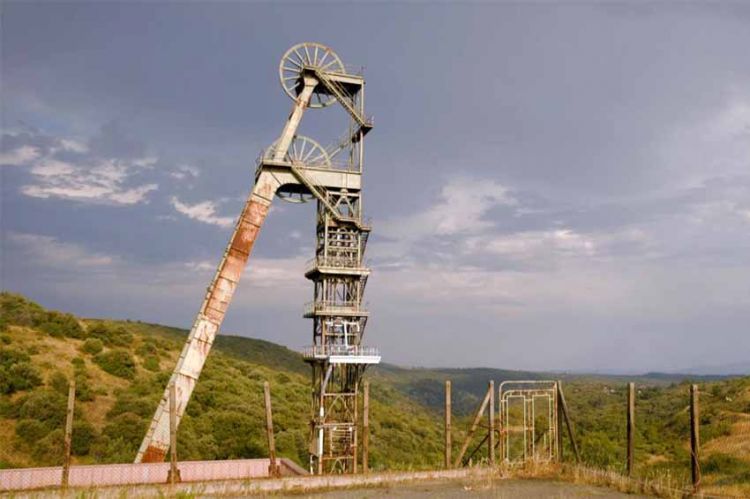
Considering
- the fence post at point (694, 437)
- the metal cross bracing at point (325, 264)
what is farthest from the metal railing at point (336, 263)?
the fence post at point (694, 437)

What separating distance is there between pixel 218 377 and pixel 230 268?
1995cm

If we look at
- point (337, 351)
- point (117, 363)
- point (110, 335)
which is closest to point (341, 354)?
point (337, 351)

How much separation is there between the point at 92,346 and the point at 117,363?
10.6 ft

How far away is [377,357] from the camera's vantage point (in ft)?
86.7

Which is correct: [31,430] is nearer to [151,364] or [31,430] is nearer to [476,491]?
[151,364]

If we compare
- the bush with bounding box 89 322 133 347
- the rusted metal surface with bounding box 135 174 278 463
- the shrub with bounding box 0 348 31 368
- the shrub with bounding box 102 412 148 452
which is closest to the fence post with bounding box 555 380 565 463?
the rusted metal surface with bounding box 135 174 278 463

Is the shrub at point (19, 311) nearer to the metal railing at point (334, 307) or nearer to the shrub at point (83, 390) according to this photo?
the shrub at point (83, 390)

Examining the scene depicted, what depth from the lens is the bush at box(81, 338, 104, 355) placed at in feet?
133

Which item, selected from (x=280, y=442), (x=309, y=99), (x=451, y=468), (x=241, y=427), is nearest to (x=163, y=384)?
(x=241, y=427)

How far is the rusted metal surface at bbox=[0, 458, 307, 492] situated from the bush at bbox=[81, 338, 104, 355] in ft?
79.0

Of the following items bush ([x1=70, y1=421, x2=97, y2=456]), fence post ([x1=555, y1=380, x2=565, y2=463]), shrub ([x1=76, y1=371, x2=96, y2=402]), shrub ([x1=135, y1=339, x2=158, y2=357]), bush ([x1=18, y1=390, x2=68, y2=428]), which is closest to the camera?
fence post ([x1=555, y1=380, x2=565, y2=463])

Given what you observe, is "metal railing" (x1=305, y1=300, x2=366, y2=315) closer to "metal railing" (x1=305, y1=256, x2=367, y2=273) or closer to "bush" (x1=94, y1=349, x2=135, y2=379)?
"metal railing" (x1=305, y1=256, x2=367, y2=273)

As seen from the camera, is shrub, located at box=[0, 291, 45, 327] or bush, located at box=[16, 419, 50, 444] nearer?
bush, located at box=[16, 419, 50, 444]

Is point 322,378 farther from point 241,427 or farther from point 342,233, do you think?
point 241,427
